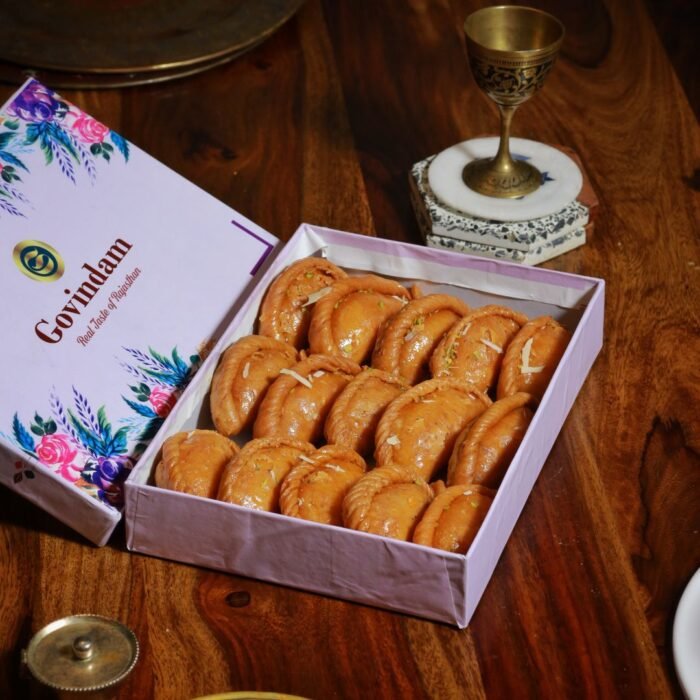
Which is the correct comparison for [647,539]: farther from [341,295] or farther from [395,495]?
[341,295]

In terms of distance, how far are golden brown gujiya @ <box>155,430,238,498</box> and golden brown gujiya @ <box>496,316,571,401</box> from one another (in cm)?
31

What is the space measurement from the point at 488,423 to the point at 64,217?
0.53 metres

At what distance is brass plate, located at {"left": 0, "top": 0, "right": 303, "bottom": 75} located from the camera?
6.51ft

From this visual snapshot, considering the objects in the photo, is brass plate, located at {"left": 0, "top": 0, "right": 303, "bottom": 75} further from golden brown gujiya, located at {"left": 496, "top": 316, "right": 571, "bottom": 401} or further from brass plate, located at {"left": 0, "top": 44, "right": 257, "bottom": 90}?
golden brown gujiya, located at {"left": 496, "top": 316, "right": 571, "bottom": 401}

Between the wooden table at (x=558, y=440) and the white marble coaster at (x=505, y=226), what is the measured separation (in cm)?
5

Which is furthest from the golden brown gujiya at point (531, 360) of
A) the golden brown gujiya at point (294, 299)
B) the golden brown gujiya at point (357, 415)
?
the golden brown gujiya at point (294, 299)

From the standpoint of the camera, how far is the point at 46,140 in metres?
1.38

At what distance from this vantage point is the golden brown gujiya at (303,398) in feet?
4.14

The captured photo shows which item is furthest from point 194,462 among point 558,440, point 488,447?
point 558,440

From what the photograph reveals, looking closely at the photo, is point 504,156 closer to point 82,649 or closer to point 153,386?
point 153,386

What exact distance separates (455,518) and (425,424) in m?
0.14

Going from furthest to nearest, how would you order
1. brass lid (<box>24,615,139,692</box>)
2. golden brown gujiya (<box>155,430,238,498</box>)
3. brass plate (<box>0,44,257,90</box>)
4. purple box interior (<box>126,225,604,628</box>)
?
brass plate (<box>0,44,257,90</box>) < golden brown gujiya (<box>155,430,238,498</box>) < purple box interior (<box>126,225,604,628</box>) < brass lid (<box>24,615,139,692</box>)

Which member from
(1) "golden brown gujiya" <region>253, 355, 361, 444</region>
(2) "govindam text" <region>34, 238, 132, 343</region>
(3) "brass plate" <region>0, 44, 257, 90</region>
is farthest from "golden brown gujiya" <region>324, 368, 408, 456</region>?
(3) "brass plate" <region>0, 44, 257, 90</region>

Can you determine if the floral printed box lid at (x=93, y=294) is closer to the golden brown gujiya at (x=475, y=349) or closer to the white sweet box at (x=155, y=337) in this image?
the white sweet box at (x=155, y=337)
